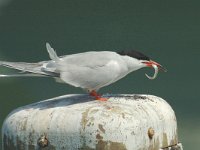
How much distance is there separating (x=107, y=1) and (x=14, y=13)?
0.82 meters

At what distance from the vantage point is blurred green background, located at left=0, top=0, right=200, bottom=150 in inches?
224

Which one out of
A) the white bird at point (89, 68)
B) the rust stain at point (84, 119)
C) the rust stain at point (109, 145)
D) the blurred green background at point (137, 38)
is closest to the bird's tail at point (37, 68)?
the white bird at point (89, 68)

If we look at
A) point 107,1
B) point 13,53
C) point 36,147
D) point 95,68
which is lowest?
point 36,147

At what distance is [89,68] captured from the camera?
11.6ft

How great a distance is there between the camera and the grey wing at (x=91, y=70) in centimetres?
351

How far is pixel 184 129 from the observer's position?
5.67 metres

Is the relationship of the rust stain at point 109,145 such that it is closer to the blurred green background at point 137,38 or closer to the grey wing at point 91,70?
the grey wing at point 91,70

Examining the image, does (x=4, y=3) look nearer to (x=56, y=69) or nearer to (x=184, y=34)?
(x=184, y=34)

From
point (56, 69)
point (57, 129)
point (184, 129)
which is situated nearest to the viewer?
point (57, 129)

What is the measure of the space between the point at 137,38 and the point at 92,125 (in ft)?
8.47

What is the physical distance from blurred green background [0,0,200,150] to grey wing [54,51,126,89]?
212 cm

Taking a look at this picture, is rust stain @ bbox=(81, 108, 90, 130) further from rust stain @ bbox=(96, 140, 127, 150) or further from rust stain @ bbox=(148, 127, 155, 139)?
rust stain @ bbox=(148, 127, 155, 139)

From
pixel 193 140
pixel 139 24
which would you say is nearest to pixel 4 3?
pixel 139 24

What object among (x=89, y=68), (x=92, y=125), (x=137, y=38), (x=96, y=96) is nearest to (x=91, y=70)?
(x=89, y=68)
